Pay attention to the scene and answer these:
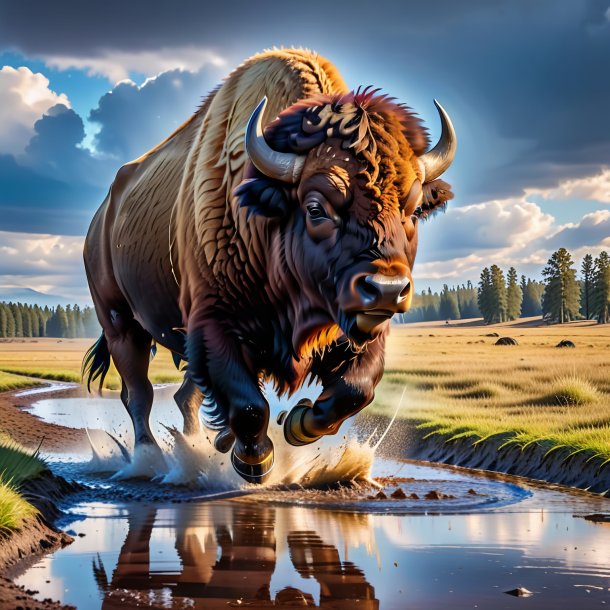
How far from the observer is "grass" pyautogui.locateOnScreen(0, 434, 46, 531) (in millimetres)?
6305

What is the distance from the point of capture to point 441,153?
6902 mm

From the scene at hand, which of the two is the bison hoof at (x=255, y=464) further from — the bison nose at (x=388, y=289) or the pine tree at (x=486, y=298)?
the pine tree at (x=486, y=298)

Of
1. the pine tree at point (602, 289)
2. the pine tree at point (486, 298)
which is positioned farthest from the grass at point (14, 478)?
the pine tree at point (486, 298)

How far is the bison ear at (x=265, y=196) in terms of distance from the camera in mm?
6500

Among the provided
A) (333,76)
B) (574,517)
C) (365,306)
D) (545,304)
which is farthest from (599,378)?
(545,304)

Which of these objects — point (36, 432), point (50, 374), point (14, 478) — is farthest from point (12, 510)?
point (50, 374)

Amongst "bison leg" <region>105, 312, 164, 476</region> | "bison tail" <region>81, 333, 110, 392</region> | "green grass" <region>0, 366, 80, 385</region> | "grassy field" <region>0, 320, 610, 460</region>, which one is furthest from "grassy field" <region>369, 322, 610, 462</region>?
"green grass" <region>0, 366, 80, 385</region>

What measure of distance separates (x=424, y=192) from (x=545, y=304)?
7479 centimetres

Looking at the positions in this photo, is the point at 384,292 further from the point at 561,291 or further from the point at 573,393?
the point at 561,291

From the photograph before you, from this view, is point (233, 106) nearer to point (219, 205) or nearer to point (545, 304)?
point (219, 205)

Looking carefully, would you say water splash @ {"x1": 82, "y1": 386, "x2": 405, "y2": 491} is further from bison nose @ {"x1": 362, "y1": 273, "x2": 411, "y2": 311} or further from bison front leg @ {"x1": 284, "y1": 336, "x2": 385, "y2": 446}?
bison nose @ {"x1": 362, "y1": 273, "x2": 411, "y2": 311}

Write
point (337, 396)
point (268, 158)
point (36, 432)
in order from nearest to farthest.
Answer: point (268, 158), point (337, 396), point (36, 432)

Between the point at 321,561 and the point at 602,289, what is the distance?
68.1 metres

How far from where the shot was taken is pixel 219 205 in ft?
23.9
